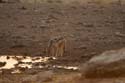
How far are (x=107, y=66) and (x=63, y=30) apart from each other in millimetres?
5270

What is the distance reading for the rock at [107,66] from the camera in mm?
5965

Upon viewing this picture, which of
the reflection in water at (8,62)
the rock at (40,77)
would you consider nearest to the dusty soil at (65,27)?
the reflection in water at (8,62)

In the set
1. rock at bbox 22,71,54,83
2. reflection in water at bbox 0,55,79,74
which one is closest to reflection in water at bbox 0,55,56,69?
reflection in water at bbox 0,55,79,74

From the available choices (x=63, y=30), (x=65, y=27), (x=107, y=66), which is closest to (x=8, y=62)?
(x=107, y=66)

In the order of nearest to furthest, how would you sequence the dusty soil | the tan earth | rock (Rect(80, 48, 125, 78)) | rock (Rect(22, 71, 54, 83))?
rock (Rect(80, 48, 125, 78)) < rock (Rect(22, 71, 54, 83)) < the tan earth < the dusty soil

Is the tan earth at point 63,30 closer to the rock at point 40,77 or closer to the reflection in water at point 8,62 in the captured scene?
the rock at point 40,77

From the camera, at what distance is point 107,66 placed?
600 cm

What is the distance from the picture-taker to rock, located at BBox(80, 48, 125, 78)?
5.96 metres

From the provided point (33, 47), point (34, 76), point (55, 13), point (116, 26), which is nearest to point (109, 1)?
point (55, 13)

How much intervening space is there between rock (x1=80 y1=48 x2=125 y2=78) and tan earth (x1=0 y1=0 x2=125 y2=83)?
9cm

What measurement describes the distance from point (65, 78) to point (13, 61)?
2105 mm

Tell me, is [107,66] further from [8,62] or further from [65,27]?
[65,27]

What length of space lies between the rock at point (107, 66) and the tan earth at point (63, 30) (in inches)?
3.7

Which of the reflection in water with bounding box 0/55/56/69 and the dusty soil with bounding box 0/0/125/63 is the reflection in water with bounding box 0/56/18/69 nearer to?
the reflection in water with bounding box 0/55/56/69
